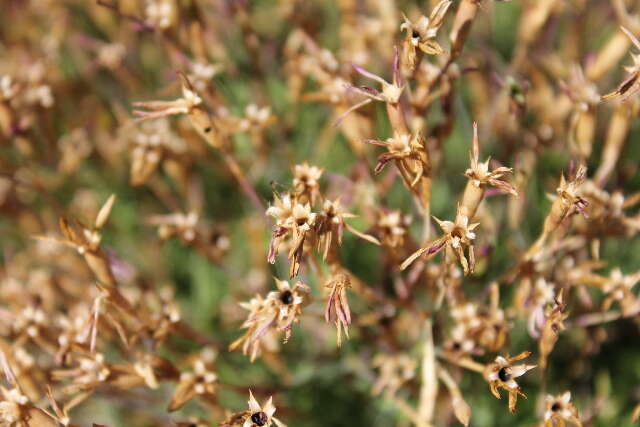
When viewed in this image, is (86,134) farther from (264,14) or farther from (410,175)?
(410,175)

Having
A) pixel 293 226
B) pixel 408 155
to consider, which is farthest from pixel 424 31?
pixel 293 226

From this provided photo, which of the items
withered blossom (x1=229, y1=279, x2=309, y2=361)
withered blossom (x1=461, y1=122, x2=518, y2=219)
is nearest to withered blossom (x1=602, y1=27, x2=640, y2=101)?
withered blossom (x1=461, y1=122, x2=518, y2=219)

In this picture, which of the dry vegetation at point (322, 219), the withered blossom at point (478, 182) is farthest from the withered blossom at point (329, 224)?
the withered blossom at point (478, 182)

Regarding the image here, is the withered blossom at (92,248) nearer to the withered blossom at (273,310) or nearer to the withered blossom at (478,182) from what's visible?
the withered blossom at (273,310)

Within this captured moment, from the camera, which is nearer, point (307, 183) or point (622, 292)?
point (307, 183)

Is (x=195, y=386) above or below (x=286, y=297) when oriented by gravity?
below

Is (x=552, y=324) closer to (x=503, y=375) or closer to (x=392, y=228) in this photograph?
(x=503, y=375)

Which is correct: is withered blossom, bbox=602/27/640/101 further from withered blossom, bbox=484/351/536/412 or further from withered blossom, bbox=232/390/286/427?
withered blossom, bbox=232/390/286/427
